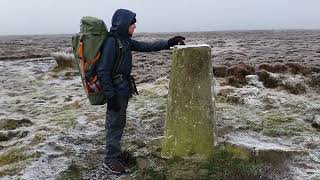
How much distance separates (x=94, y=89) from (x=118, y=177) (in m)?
1.53

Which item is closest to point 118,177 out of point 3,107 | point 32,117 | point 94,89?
point 94,89

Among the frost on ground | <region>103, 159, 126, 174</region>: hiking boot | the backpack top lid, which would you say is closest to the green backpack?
the backpack top lid

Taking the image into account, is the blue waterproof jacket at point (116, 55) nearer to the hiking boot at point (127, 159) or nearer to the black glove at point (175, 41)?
the black glove at point (175, 41)

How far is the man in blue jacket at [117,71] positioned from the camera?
686 cm

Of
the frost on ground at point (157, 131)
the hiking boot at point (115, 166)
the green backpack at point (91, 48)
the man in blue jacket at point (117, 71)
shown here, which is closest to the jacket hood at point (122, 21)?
the man in blue jacket at point (117, 71)

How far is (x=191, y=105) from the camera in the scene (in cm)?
742

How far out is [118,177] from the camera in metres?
7.36

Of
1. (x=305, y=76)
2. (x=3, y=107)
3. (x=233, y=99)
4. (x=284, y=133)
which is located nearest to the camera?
(x=284, y=133)

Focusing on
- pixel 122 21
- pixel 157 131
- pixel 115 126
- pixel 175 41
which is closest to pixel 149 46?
pixel 175 41

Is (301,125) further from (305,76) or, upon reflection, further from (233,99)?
(305,76)

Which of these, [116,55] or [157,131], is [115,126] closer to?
[116,55]

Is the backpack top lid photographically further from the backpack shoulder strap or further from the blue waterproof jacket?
the backpack shoulder strap

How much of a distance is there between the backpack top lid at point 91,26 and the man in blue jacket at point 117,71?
0.19 metres

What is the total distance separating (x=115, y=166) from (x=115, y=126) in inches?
26.4
